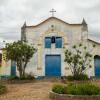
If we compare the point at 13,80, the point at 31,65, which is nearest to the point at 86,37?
the point at 31,65

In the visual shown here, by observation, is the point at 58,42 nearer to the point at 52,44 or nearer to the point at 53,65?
the point at 52,44

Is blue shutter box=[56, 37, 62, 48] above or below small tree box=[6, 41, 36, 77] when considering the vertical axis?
above

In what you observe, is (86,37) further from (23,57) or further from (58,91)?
(58,91)

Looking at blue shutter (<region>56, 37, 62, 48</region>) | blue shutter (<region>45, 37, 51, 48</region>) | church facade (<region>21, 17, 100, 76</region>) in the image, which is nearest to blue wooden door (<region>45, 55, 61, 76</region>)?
church facade (<region>21, 17, 100, 76</region>)

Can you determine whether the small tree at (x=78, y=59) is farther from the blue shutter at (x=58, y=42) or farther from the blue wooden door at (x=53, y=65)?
the blue wooden door at (x=53, y=65)

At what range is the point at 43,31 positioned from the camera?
30.3 metres

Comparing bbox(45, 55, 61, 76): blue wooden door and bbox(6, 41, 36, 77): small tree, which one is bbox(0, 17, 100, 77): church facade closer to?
bbox(45, 55, 61, 76): blue wooden door

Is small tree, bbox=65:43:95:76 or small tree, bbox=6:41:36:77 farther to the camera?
small tree, bbox=65:43:95:76

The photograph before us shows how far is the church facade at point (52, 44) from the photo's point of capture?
29.3 m

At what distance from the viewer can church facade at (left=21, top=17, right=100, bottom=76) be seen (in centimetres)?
2942

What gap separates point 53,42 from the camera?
2998 cm

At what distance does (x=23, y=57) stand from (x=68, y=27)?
6916 millimetres

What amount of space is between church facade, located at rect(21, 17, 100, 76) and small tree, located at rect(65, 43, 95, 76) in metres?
0.74

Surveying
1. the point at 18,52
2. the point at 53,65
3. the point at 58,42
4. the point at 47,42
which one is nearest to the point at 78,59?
the point at 53,65
